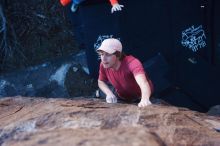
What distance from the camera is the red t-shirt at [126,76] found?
3826mm

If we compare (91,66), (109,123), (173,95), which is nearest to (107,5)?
(91,66)

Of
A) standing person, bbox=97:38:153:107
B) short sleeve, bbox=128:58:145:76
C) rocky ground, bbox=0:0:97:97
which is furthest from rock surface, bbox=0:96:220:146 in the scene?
rocky ground, bbox=0:0:97:97

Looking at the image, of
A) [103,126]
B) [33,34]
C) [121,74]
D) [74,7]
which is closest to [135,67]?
[121,74]

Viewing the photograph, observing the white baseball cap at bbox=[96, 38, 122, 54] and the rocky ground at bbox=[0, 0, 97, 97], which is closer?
the white baseball cap at bbox=[96, 38, 122, 54]

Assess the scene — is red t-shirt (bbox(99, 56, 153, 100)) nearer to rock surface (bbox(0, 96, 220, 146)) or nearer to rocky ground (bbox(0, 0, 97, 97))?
rock surface (bbox(0, 96, 220, 146))

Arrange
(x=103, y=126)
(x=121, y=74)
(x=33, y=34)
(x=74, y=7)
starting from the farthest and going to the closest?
1. (x=33, y=34)
2. (x=74, y=7)
3. (x=121, y=74)
4. (x=103, y=126)

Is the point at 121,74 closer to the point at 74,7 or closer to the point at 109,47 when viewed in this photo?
the point at 109,47

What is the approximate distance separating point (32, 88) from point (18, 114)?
9.94ft

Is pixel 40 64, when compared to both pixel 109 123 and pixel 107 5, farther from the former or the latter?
pixel 109 123

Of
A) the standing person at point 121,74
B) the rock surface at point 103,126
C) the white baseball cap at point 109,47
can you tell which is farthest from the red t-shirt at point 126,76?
the rock surface at point 103,126

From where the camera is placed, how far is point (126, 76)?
397 cm

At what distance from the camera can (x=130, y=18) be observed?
5262mm

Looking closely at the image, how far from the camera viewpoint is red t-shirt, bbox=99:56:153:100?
383 centimetres

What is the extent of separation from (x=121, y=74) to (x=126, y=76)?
5cm
